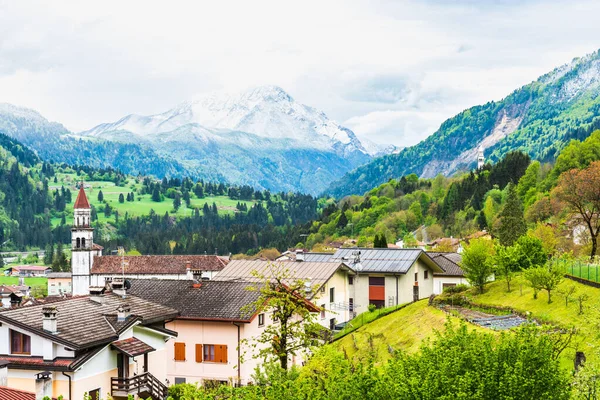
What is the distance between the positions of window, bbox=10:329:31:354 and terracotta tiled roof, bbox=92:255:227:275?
101340 mm

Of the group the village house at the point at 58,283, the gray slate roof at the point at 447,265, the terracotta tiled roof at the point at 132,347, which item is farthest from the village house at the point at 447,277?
the village house at the point at 58,283

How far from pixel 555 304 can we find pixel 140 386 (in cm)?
2801

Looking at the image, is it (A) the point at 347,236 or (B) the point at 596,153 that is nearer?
(B) the point at 596,153

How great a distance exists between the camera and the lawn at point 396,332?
48.6 meters

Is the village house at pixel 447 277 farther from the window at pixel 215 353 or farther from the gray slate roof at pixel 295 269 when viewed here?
Result: the window at pixel 215 353

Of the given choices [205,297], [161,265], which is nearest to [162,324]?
[205,297]

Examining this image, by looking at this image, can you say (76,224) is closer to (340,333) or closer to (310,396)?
(340,333)

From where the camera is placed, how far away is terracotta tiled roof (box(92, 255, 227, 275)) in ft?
438

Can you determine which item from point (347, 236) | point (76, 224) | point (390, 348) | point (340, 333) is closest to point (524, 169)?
point (347, 236)

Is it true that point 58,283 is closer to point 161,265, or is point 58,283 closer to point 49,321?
point 161,265

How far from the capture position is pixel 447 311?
52781 millimetres

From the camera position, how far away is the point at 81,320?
31.9 m

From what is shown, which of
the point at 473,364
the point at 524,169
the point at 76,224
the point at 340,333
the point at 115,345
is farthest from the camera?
the point at 524,169

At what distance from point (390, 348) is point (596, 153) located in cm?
9750
